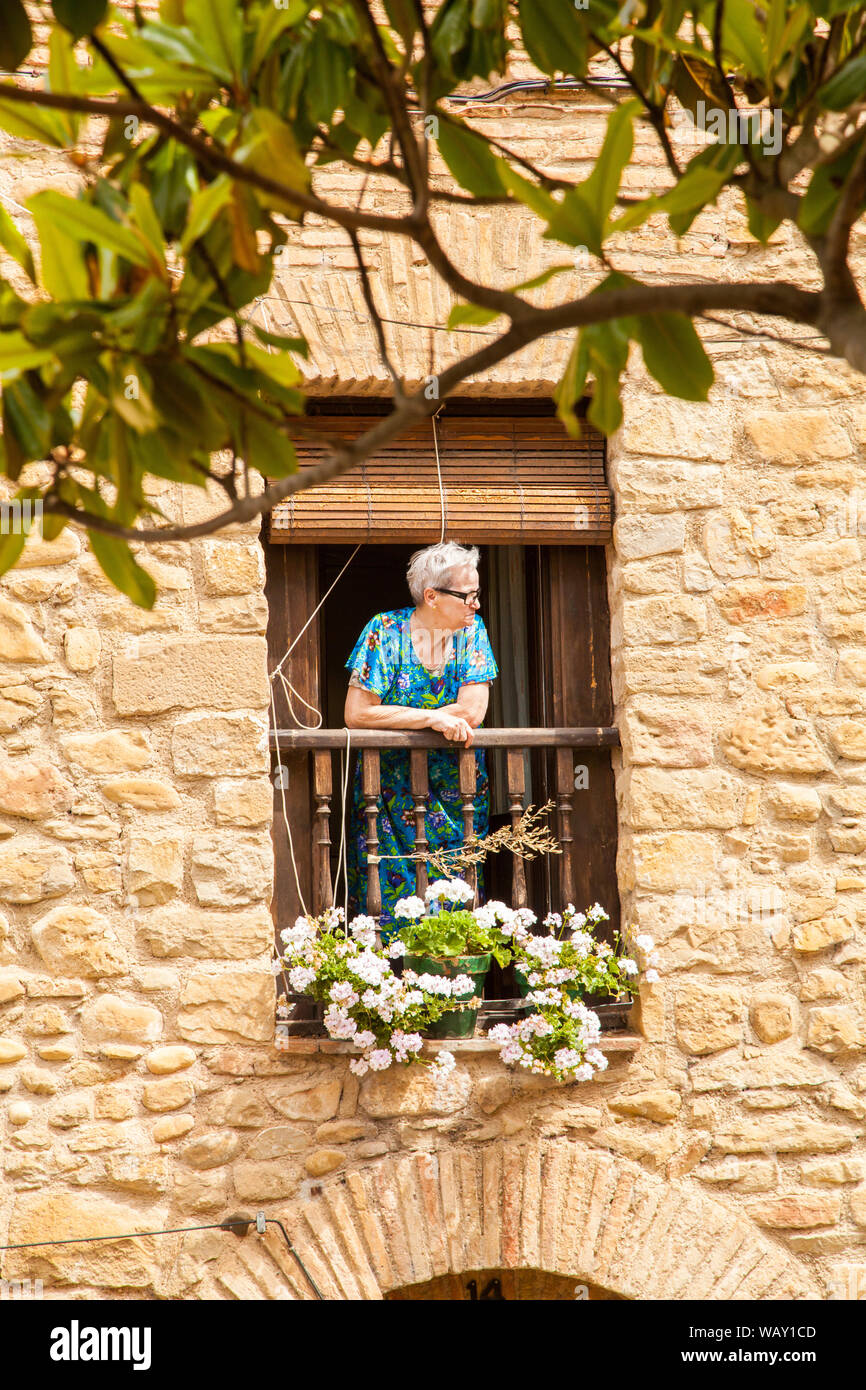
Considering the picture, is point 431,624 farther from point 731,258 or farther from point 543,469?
point 731,258

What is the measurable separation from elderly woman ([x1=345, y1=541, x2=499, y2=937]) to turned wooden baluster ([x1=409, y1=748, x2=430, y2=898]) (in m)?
0.13

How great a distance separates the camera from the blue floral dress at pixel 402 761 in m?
3.84

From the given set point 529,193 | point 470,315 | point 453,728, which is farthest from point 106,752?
point 529,193

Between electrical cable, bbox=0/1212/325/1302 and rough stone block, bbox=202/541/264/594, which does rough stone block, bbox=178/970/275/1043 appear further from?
rough stone block, bbox=202/541/264/594

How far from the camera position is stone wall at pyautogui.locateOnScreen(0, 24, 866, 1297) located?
11.1ft

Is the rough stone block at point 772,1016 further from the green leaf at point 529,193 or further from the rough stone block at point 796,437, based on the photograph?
the green leaf at point 529,193

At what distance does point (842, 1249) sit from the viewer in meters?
3.53

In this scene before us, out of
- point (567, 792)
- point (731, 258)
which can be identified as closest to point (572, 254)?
point (731, 258)

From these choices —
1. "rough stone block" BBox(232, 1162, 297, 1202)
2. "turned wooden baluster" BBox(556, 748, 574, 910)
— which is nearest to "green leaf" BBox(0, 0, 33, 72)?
"turned wooden baluster" BBox(556, 748, 574, 910)

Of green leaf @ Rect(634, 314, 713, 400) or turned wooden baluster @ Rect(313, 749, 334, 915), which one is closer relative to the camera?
green leaf @ Rect(634, 314, 713, 400)

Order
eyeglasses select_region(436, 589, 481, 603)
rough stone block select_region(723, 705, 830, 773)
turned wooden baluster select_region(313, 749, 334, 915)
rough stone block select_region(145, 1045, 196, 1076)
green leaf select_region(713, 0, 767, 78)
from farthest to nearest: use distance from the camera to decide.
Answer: eyeglasses select_region(436, 589, 481, 603) → rough stone block select_region(723, 705, 830, 773) → turned wooden baluster select_region(313, 749, 334, 915) → rough stone block select_region(145, 1045, 196, 1076) → green leaf select_region(713, 0, 767, 78)

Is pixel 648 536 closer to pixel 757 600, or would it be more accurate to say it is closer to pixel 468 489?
pixel 757 600

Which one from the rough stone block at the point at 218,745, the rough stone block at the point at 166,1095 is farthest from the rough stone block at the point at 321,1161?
the rough stone block at the point at 218,745

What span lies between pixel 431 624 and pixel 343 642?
2698 mm
